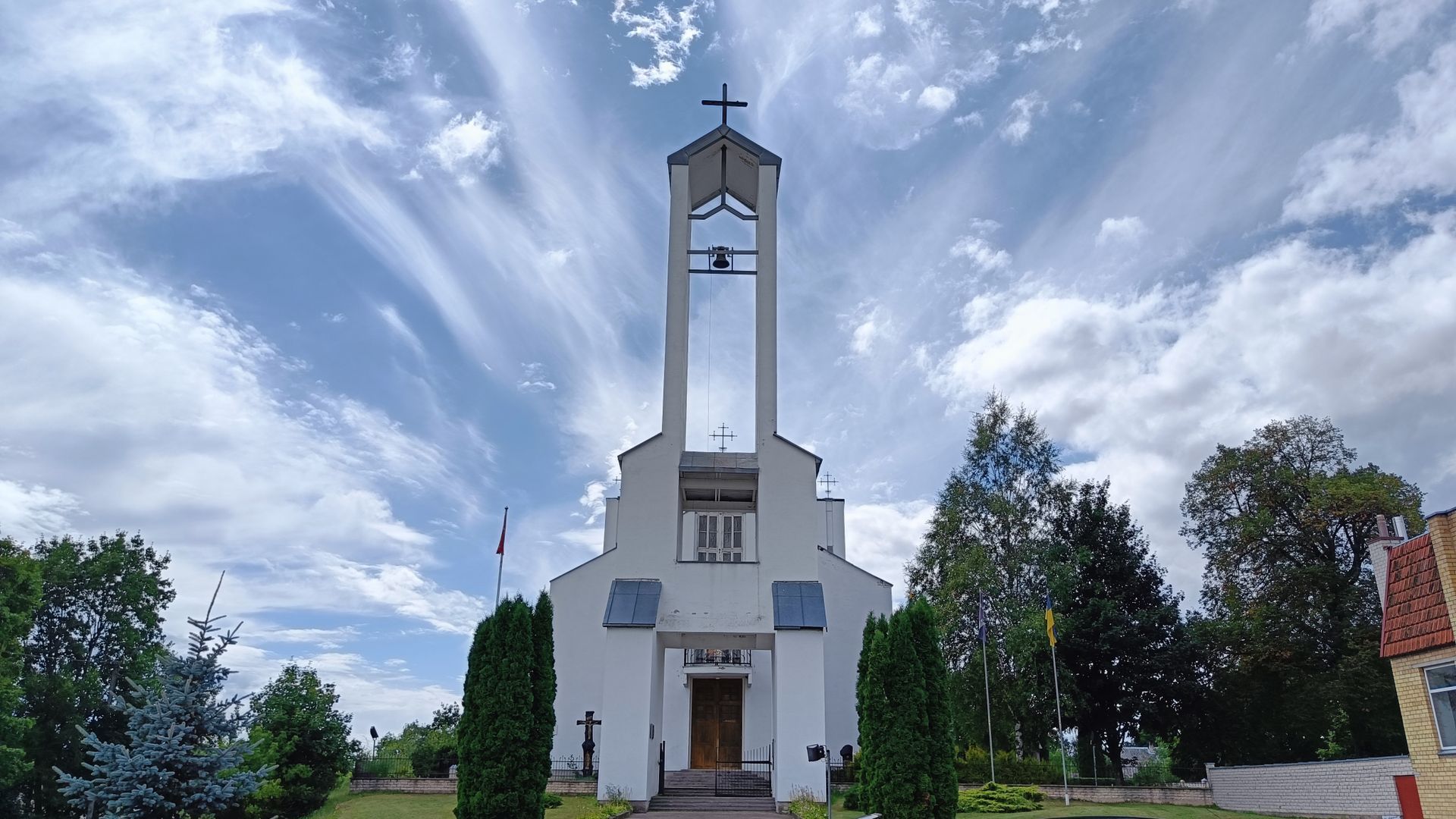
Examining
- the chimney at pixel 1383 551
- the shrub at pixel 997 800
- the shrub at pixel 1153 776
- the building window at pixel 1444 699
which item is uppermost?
the chimney at pixel 1383 551

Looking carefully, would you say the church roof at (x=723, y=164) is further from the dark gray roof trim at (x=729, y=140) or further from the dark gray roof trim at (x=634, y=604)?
the dark gray roof trim at (x=634, y=604)

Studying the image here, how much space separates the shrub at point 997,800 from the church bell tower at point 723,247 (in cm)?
882

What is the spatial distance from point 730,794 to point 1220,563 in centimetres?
1870

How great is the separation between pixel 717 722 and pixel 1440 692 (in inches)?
682

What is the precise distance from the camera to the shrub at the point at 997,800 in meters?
19.2

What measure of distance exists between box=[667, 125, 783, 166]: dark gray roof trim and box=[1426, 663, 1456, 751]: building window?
1706 cm

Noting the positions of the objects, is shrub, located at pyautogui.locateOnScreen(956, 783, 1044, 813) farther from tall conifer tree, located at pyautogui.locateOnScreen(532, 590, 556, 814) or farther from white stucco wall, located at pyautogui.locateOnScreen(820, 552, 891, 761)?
tall conifer tree, located at pyautogui.locateOnScreen(532, 590, 556, 814)

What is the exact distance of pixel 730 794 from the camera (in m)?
19.7

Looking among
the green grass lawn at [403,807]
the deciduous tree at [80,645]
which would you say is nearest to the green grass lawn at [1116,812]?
the green grass lawn at [403,807]

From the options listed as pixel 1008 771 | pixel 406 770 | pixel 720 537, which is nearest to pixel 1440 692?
pixel 1008 771

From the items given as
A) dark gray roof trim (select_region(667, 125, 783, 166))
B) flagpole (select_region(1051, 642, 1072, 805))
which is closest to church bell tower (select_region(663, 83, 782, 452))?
dark gray roof trim (select_region(667, 125, 783, 166))

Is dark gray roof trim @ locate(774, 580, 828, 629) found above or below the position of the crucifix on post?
above

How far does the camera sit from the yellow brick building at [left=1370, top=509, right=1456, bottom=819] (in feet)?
50.1

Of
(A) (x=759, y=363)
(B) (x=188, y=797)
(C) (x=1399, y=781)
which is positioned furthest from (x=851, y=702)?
(B) (x=188, y=797)
